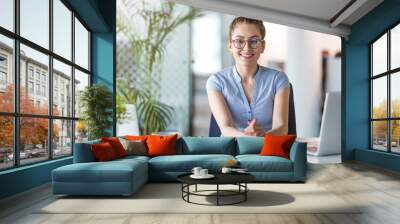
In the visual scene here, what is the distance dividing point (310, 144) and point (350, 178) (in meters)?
3.54

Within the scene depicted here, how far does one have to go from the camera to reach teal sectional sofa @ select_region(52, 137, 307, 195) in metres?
4.30

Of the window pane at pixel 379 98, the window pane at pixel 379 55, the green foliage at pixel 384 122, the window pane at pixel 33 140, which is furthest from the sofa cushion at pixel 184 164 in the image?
the window pane at pixel 379 55

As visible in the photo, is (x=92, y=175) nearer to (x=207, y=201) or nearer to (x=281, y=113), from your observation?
(x=207, y=201)

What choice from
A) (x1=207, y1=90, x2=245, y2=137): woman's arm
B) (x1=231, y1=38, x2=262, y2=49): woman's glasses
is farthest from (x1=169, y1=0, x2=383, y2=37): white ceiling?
(x1=207, y1=90, x2=245, y2=137): woman's arm

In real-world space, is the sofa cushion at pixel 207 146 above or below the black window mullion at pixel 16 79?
below

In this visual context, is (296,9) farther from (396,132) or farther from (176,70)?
(176,70)

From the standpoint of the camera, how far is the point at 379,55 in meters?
7.91

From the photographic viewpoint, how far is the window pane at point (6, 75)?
14.2 ft

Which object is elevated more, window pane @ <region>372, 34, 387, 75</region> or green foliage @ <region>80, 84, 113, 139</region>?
window pane @ <region>372, 34, 387, 75</region>

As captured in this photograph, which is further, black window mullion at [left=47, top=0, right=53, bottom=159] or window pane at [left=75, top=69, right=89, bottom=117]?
window pane at [left=75, top=69, right=89, bottom=117]

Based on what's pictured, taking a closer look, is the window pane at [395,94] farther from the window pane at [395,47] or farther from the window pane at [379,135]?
the window pane at [379,135]

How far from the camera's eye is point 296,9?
737cm

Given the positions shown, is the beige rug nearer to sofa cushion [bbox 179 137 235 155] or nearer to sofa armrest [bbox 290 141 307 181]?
sofa armrest [bbox 290 141 307 181]

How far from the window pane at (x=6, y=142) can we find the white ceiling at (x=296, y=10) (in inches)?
153
